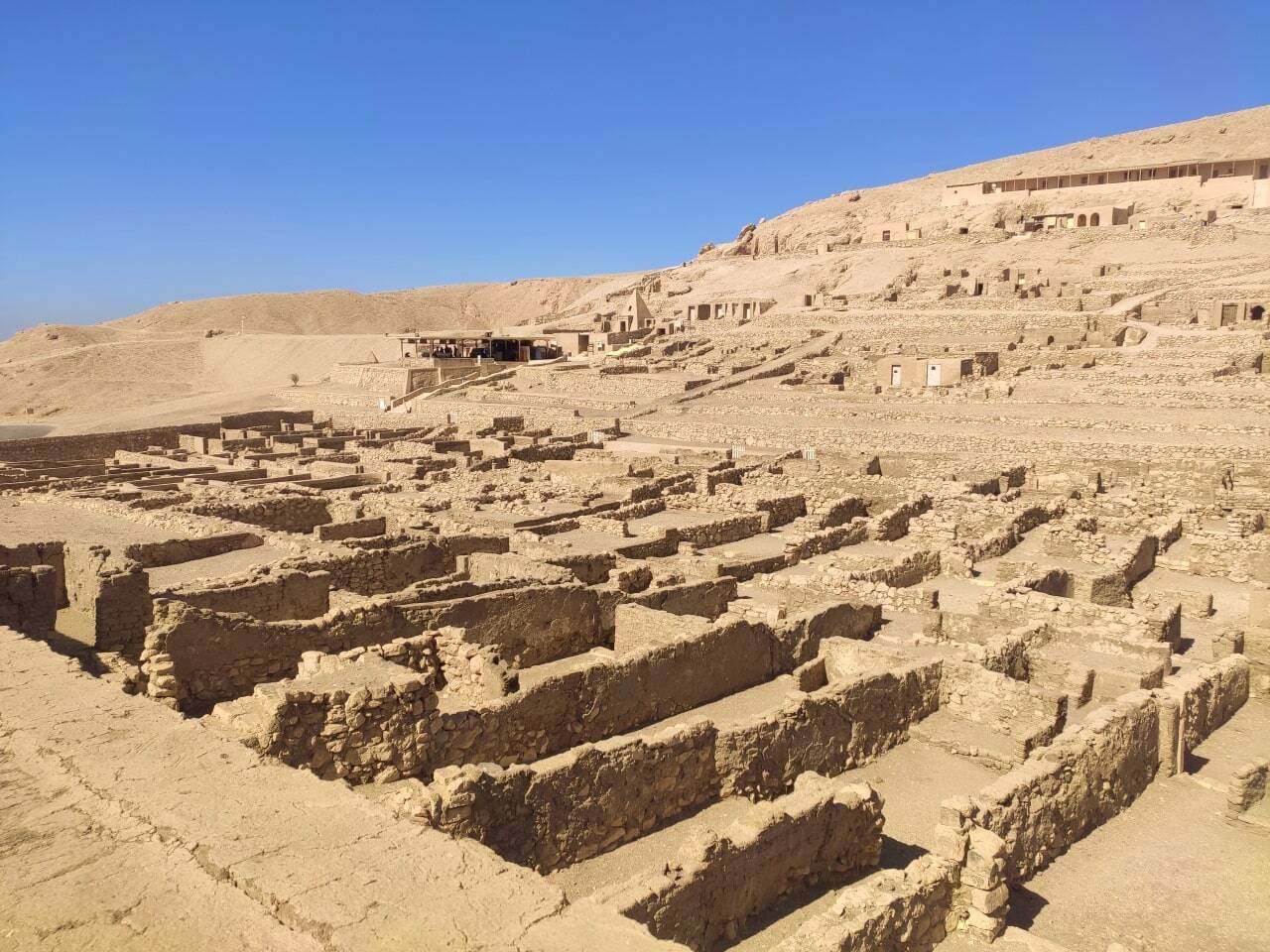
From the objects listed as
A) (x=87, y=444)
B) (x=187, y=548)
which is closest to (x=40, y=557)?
(x=187, y=548)

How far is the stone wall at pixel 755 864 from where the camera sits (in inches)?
208

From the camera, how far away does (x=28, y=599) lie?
33.1 ft

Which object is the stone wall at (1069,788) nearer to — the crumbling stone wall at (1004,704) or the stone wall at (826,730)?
the crumbling stone wall at (1004,704)

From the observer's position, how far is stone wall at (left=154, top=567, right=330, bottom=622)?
10.4 metres

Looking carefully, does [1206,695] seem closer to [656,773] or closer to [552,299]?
[656,773]

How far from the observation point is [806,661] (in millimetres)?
10883

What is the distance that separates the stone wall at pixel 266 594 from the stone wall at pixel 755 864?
659 centimetres

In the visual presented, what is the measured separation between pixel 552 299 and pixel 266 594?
98.1m

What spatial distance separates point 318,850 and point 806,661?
717cm

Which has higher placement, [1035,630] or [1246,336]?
[1246,336]

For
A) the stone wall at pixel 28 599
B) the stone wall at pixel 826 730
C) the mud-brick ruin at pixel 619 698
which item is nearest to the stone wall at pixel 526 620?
the mud-brick ruin at pixel 619 698

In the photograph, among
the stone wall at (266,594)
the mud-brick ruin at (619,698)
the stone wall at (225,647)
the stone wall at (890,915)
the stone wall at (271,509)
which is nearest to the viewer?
the mud-brick ruin at (619,698)

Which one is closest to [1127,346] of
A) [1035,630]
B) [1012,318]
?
[1012,318]

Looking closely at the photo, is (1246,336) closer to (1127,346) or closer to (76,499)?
(1127,346)
